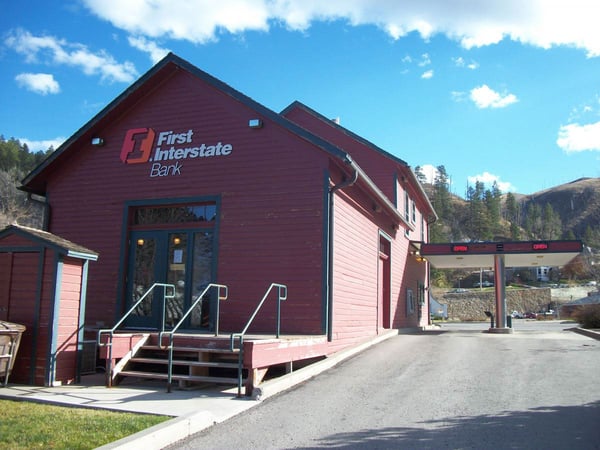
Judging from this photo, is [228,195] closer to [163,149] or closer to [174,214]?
[174,214]

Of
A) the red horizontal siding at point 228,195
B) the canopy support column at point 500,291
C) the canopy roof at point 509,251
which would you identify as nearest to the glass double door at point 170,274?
the red horizontal siding at point 228,195

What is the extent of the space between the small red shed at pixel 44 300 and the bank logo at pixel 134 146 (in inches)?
161

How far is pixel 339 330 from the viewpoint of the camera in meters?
11.7

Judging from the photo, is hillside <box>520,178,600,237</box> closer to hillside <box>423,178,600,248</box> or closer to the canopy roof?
hillside <box>423,178,600,248</box>

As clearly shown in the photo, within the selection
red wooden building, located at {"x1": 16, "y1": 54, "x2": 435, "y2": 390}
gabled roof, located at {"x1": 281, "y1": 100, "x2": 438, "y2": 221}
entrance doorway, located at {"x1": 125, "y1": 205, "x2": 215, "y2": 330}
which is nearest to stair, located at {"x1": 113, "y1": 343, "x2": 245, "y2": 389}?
red wooden building, located at {"x1": 16, "y1": 54, "x2": 435, "y2": 390}

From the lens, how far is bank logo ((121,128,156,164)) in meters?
13.2

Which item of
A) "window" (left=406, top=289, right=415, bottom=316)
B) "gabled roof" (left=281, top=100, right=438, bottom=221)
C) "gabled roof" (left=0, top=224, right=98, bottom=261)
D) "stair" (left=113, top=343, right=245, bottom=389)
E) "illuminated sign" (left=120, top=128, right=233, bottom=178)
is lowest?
"stair" (left=113, top=343, right=245, bottom=389)

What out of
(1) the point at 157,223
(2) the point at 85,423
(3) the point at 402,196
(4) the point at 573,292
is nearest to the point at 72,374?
(2) the point at 85,423

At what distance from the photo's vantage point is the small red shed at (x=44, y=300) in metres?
9.05

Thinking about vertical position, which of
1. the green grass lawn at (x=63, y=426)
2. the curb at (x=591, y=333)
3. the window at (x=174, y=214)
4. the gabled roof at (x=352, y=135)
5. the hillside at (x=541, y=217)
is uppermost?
the hillside at (x=541, y=217)

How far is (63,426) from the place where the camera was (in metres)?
6.09

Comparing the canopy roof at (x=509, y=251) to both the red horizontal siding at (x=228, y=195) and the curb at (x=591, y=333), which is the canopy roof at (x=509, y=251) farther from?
the red horizontal siding at (x=228, y=195)

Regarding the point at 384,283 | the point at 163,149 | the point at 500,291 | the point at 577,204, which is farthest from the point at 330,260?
the point at 577,204

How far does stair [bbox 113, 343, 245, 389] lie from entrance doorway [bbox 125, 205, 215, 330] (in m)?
1.72
